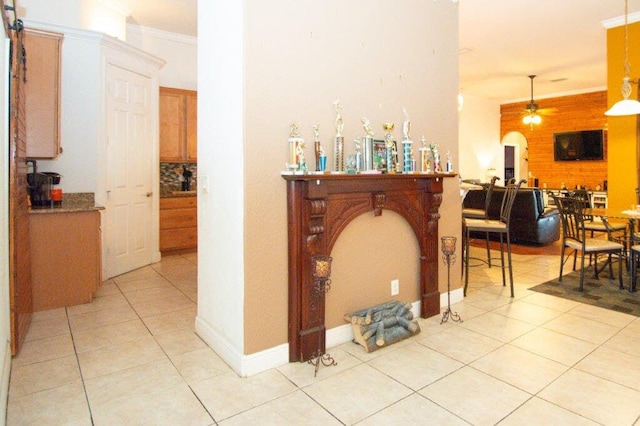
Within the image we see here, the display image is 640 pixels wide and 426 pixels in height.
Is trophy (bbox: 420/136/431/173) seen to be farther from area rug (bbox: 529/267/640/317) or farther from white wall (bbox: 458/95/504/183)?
white wall (bbox: 458/95/504/183)

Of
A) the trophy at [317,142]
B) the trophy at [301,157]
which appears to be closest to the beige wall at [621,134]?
the trophy at [317,142]

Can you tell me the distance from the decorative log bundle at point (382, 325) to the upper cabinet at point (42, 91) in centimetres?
300

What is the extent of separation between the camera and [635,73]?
A: 4.98 metres

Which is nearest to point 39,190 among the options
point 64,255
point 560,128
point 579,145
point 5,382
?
point 64,255

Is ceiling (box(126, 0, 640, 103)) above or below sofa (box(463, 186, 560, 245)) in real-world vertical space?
above

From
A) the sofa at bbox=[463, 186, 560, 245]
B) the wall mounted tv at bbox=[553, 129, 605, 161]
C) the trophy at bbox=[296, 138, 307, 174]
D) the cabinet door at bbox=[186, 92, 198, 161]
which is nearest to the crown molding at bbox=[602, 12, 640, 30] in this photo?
the sofa at bbox=[463, 186, 560, 245]

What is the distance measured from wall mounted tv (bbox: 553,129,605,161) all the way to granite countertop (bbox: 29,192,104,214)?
9.95 metres

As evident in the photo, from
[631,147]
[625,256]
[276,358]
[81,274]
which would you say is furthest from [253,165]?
[631,147]

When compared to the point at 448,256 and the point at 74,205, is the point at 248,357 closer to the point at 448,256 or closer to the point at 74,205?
the point at 448,256

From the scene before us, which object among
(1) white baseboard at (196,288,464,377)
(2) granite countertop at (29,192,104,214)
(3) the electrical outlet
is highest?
(2) granite countertop at (29,192,104,214)

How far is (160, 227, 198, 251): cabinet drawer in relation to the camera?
18.7 ft

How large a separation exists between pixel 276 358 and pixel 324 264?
2.21ft

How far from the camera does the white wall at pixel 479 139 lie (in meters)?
10.2

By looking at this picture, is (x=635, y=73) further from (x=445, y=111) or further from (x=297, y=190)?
(x=297, y=190)
